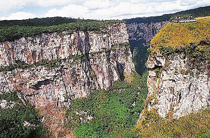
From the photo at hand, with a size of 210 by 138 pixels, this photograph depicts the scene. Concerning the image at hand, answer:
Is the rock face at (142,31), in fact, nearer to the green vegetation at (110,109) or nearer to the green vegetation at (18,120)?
the green vegetation at (110,109)

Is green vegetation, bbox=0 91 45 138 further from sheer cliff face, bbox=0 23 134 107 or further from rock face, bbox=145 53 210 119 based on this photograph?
rock face, bbox=145 53 210 119

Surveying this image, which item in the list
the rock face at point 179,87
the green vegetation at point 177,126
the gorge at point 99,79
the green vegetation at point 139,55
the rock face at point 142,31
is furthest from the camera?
the rock face at point 142,31

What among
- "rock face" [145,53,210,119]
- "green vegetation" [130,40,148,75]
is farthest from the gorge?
"green vegetation" [130,40,148,75]

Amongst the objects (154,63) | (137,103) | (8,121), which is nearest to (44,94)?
(8,121)

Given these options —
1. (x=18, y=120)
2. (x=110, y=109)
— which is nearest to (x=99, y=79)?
(x=110, y=109)

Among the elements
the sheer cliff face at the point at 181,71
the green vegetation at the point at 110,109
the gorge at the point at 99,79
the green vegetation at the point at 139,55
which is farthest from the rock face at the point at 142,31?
the sheer cliff face at the point at 181,71

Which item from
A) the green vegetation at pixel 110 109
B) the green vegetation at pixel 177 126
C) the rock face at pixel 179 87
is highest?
the rock face at pixel 179 87

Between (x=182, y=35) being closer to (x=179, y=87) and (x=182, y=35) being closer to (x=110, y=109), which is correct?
(x=179, y=87)
